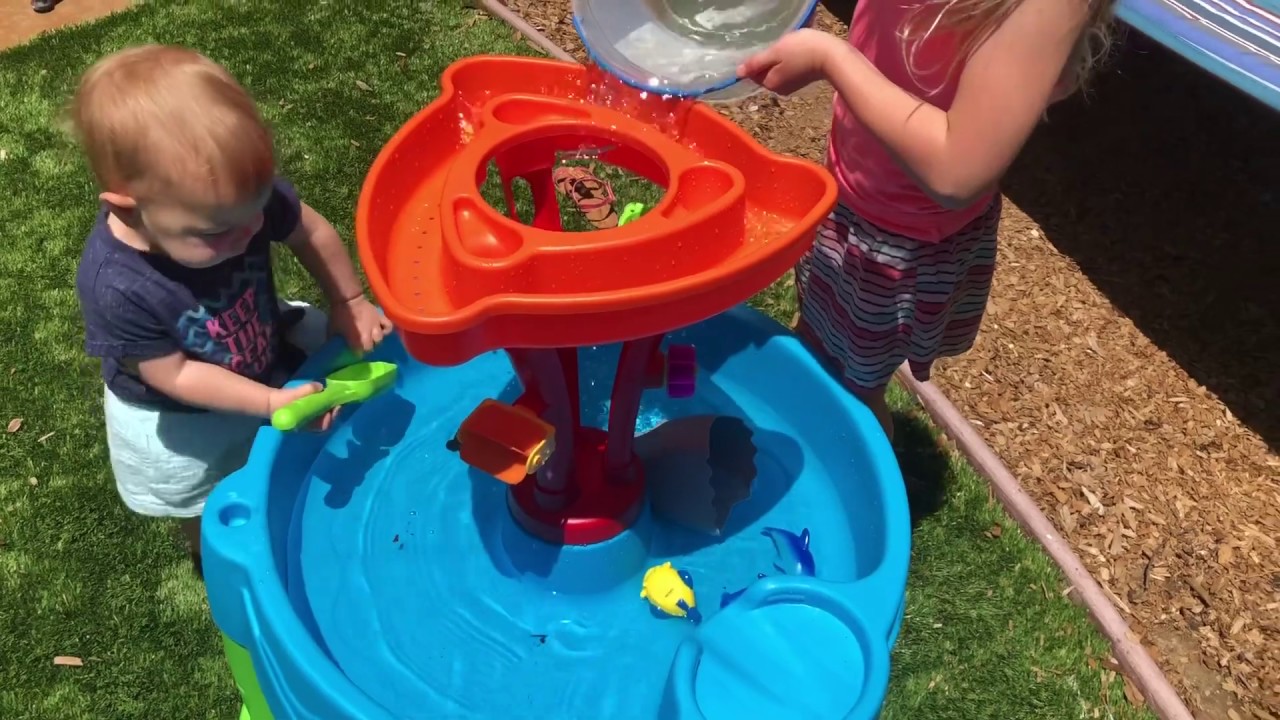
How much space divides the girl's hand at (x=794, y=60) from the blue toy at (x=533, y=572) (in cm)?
58

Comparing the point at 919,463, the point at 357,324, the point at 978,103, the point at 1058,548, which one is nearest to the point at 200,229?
the point at 357,324

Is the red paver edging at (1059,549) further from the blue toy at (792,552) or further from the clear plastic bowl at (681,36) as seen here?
the clear plastic bowl at (681,36)

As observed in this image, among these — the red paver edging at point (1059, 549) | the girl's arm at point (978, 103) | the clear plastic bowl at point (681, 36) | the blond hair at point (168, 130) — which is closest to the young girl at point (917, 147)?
the girl's arm at point (978, 103)

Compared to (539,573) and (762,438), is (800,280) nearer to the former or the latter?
(762,438)

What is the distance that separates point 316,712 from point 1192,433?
79.2 inches

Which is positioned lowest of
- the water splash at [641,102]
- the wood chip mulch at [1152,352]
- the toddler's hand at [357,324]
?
the wood chip mulch at [1152,352]

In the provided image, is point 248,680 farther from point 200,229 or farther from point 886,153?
point 886,153

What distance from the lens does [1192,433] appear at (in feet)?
7.58

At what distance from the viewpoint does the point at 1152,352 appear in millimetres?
2494

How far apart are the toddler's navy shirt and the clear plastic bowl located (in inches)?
22.2

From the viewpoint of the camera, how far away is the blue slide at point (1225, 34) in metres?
1.95

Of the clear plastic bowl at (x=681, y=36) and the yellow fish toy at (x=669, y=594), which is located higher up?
the clear plastic bowl at (x=681, y=36)

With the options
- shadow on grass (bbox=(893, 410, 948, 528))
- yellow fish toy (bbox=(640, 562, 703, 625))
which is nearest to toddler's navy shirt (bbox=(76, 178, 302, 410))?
yellow fish toy (bbox=(640, 562, 703, 625))

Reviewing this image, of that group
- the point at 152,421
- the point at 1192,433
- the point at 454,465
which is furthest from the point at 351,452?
the point at 1192,433
